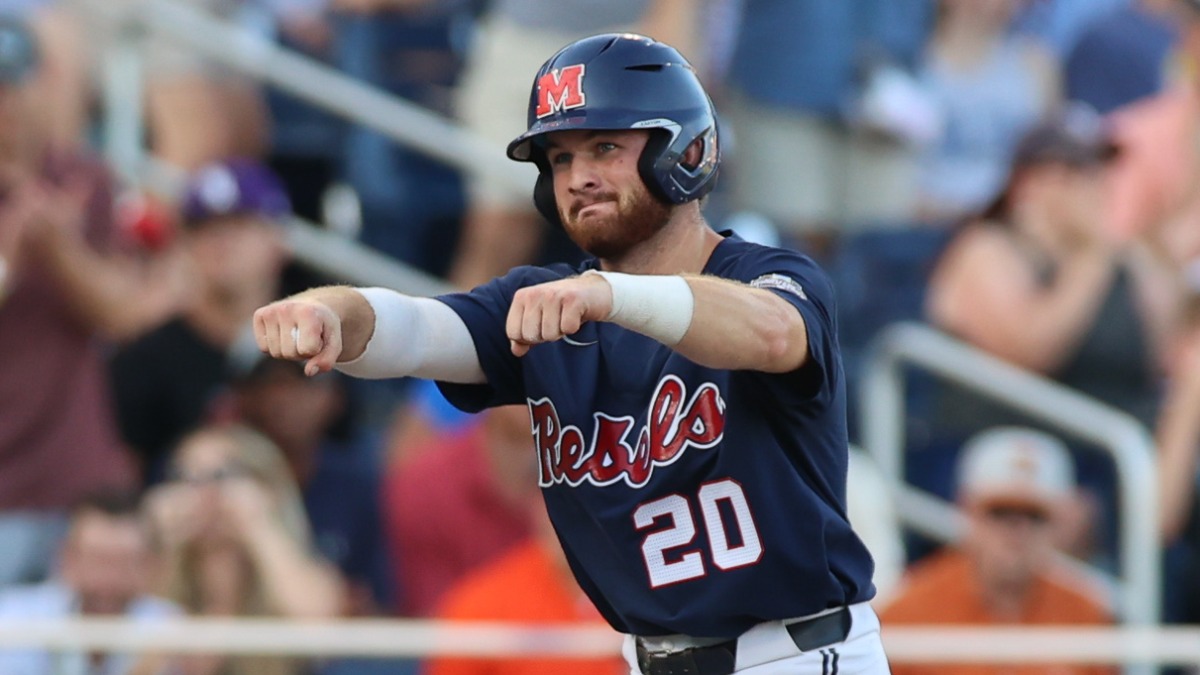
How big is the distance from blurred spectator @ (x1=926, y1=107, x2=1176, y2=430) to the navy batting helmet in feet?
13.6

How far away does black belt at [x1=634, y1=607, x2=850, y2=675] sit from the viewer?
379 cm

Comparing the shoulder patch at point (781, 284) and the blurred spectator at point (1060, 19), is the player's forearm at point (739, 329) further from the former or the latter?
the blurred spectator at point (1060, 19)

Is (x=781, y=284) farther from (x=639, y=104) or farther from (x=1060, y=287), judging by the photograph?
(x=1060, y=287)

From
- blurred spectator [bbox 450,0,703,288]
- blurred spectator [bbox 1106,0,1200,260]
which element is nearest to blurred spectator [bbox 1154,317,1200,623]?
blurred spectator [bbox 1106,0,1200,260]

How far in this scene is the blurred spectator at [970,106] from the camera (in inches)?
346

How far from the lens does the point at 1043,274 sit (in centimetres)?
779

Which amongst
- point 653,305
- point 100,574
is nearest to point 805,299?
point 653,305

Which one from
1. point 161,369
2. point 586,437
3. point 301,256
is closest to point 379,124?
point 301,256

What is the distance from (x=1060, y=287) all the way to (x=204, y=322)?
131 inches

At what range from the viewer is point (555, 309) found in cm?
313

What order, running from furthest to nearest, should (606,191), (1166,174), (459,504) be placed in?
(1166,174), (459,504), (606,191)

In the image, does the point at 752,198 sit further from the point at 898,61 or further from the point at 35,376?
the point at 35,376

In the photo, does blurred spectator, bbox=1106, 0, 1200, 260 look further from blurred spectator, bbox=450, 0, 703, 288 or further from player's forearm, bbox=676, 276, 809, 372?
player's forearm, bbox=676, 276, 809, 372

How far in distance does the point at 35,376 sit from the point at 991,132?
14.2ft
